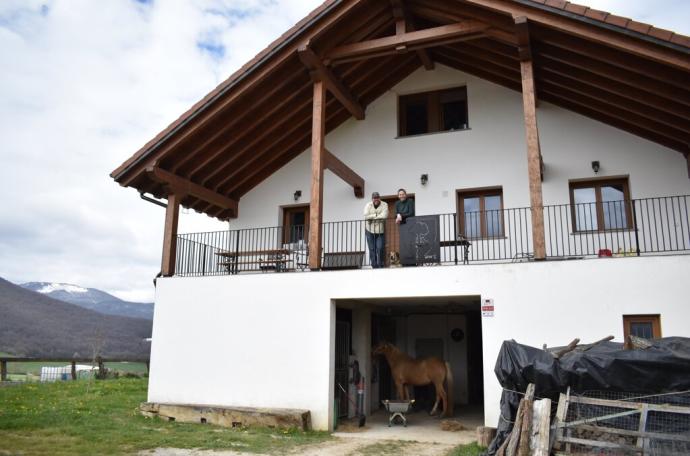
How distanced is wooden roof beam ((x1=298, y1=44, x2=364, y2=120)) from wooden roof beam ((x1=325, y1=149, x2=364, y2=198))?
123cm

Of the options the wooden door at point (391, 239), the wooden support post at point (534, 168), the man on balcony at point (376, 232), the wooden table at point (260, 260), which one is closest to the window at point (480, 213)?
the wooden door at point (391, 239)

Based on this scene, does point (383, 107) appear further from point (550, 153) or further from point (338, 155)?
point (550, 153)

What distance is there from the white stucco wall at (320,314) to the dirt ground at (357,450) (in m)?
0.88

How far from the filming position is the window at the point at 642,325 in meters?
7.89

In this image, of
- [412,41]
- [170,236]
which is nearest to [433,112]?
[412,41]

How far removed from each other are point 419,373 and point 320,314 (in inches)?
109

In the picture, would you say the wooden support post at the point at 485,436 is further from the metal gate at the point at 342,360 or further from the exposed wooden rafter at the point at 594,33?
the exposed wooden rafter at the point at 594,33

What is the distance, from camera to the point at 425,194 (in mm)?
12281

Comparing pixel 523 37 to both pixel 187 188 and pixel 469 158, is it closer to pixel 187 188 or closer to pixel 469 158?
pixel 469 158

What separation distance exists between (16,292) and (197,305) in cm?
3226

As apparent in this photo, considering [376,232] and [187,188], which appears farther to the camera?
[187,188]

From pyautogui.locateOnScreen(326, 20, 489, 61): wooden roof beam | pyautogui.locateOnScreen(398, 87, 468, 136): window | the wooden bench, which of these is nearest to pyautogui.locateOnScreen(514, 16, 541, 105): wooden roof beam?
pyautogui.locateOnScreen(326, 20, 489, 61): wooden roof beam

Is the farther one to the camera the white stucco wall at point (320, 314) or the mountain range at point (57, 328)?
the mountain range at point (57, 328)

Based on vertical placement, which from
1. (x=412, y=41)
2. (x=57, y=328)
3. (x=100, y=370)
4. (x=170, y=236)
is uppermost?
(x=412, y=41)
